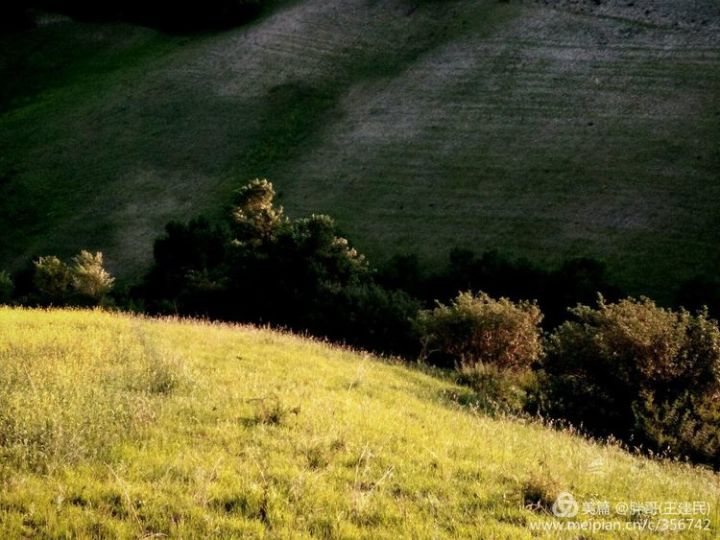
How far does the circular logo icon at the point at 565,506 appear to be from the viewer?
7.21 m

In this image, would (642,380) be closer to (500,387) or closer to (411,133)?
(500,387)

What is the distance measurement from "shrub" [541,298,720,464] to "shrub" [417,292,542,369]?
3920 mm

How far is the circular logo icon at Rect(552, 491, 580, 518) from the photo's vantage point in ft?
23.6

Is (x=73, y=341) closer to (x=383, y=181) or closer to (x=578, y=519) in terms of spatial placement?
(x=578, y=519)

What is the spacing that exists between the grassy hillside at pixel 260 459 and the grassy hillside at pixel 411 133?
3264 cm

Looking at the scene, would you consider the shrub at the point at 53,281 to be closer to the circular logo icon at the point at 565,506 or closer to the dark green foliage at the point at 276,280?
the dark green foliage at the point at 276,280

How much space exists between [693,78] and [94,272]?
52946 millimetres

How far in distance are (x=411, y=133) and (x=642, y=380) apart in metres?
50.2

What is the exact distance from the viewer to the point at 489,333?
21312mm

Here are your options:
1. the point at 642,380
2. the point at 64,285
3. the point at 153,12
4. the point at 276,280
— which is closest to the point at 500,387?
the point at 642,380

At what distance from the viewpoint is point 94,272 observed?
39.2 metres

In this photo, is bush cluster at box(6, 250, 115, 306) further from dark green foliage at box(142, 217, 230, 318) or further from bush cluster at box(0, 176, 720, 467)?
dark green foliage at box(142, 217, 230, 318)

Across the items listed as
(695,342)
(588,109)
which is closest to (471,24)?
(588,109)

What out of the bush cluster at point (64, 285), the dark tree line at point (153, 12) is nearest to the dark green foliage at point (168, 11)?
the dark tree line at point (153, 12)
